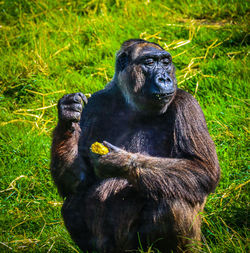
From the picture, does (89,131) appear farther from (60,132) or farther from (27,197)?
(27,197)

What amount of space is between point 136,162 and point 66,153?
59 centimetres

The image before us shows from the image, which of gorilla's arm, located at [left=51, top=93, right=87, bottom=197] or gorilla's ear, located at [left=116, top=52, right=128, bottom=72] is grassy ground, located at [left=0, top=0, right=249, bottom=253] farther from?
gorilla's ear, located at [left=116, top=52, right=128, bottom=72]

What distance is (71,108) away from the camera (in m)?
3.46

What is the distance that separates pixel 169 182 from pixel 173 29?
366 cm

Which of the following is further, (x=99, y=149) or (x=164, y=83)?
(x=164, y=83)

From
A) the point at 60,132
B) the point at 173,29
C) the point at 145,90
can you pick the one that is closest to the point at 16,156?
the point at 60,132

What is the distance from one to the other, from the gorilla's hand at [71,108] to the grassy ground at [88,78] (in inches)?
39.2

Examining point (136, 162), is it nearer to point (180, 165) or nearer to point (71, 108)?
point (180, 165)

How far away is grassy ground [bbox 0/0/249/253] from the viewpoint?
4191 millimetres

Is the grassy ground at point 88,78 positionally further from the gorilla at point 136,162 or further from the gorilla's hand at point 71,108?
the gorilla's hand at point 71,108

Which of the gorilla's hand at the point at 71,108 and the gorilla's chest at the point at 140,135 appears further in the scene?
the gorilla's chest at the point at 140,135

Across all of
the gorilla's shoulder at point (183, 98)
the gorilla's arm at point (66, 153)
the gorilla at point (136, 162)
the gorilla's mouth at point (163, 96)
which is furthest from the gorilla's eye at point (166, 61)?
the gorilla's arm at point (66, 153)

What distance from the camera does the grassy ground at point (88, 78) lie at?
13.8ft

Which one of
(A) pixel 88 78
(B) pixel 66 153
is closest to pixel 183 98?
(B) pixel 66 153
